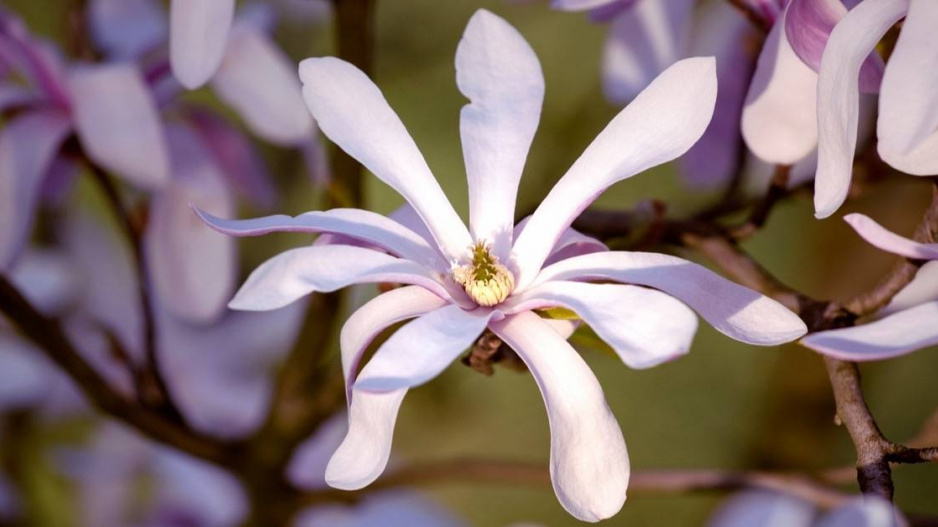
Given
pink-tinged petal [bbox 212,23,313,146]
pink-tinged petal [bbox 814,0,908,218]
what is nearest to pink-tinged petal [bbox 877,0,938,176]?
pink-tinged petal [bbox 814,0,908,218]

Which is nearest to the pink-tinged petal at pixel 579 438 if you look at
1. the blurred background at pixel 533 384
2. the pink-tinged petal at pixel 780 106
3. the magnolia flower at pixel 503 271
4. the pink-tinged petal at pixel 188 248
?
the magnolia flower at pixel 503 271

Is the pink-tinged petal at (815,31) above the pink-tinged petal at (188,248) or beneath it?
above

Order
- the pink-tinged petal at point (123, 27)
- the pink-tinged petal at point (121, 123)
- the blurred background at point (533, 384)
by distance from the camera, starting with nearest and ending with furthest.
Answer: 1. the pink-tinged petal at point (121, 123)
2. the pink-tinged petal at point (123, 27)
3. the blurred background at point (533, 384)

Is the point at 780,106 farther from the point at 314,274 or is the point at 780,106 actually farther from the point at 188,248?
the point at 188,248

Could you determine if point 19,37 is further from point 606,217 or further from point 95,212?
point 95,212

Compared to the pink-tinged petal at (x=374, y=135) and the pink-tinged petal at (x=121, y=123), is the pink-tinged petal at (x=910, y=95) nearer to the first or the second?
the pink-tinged petal at (x=374, y=135)

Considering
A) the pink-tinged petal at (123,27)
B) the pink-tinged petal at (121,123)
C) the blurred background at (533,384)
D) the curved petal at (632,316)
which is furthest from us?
the blurred background at (533,384)

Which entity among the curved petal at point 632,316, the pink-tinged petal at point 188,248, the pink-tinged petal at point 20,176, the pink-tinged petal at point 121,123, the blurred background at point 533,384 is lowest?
the blurred background at point 533,384
